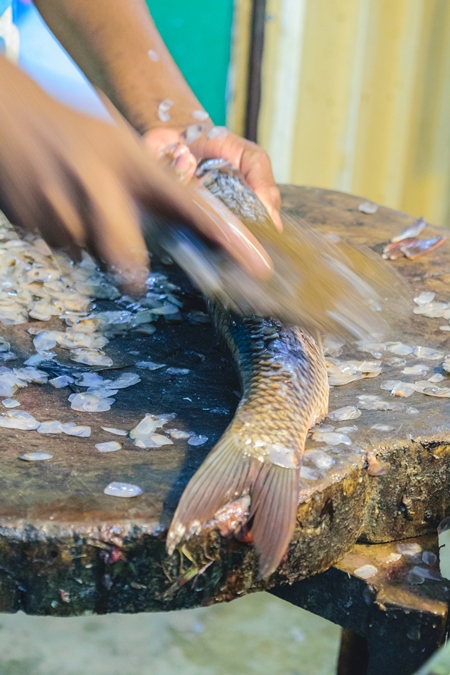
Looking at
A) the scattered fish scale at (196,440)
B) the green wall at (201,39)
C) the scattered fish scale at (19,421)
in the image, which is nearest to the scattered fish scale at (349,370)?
the scattered fish scale at (196,440)

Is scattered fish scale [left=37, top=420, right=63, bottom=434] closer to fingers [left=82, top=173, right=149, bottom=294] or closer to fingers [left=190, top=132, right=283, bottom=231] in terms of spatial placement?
fingers [left=82, top=173, right=149, bottom=294]

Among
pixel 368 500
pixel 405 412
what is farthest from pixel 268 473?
pixel 405 412

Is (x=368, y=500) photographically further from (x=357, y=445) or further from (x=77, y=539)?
(x=77, y=539)

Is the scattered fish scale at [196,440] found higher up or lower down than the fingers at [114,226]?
lower down

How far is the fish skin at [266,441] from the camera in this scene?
1.03m

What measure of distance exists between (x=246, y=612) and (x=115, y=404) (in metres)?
1.63

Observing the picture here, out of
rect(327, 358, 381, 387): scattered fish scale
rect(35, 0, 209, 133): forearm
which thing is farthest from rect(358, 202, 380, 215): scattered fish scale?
rect(327, 358, 381, 387): scattered fish scale

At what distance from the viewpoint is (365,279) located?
4.33 feet

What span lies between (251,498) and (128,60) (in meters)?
1.64

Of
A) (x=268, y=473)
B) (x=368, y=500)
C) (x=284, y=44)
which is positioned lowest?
(x=368, y=500)

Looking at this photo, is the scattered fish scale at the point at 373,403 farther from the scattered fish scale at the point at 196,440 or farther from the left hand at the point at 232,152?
the left hand at the point at 232,152

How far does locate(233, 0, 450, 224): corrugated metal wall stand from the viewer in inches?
165

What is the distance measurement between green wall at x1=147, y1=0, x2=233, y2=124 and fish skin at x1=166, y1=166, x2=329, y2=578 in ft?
9.57

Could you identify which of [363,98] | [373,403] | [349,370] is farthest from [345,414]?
[363,98]
